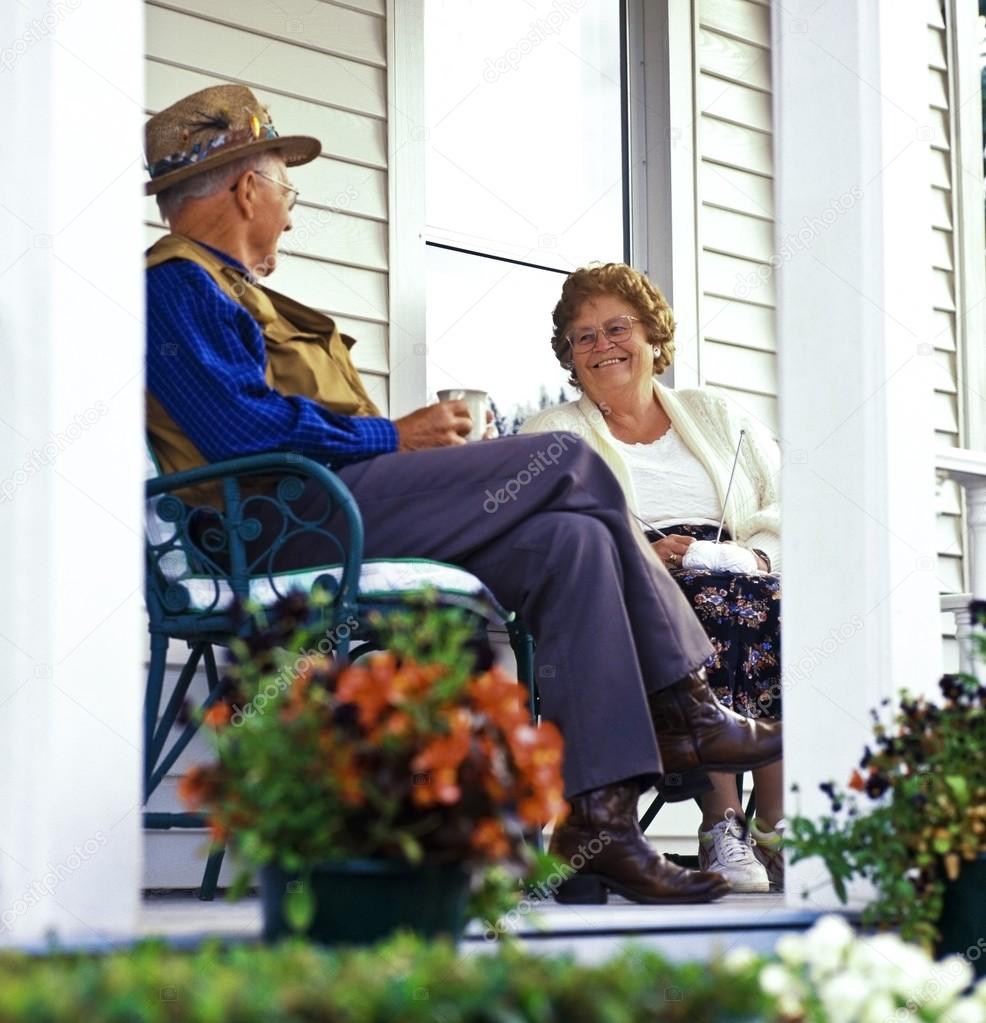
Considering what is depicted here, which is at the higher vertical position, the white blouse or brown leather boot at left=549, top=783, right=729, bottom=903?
the white blouse

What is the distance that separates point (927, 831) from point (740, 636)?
1.23 m

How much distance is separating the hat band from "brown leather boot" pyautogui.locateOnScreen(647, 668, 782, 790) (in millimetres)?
1312

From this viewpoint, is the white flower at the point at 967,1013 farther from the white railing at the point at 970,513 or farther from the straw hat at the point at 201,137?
the straw hat at the point at 201,137

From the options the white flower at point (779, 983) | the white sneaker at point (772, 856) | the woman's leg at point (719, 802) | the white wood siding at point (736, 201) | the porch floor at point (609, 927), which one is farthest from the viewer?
the white wood siding at point (736, 201)

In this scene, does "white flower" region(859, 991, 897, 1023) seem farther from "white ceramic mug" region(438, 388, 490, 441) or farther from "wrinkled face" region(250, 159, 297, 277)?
"wrinkled face" region(250, 159, 297, 277)

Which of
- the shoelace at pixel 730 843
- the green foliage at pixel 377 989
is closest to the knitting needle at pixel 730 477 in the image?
the shoelace at pixel 730 843

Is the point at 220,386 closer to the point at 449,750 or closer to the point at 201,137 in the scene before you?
the point at 201,137

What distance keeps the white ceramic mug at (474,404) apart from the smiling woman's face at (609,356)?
2.85ft

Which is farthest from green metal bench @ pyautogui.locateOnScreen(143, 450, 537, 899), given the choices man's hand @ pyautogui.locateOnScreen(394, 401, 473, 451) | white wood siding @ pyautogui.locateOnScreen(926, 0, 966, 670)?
white wood siding @ pyautogui.locateOnScreen(926, 0, 966, 670)

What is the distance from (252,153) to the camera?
3.21 meters

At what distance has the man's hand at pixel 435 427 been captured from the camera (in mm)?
3062

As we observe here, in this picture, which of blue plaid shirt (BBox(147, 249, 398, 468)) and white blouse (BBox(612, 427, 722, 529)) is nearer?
blue plaid shirt (BBox(147, 249, 398, 468))

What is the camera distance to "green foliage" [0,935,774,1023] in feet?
4.35

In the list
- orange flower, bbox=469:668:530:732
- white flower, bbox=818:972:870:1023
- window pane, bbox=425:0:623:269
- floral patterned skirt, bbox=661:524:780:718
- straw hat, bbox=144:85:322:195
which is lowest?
white flower, bbox=818:972:870:1023
